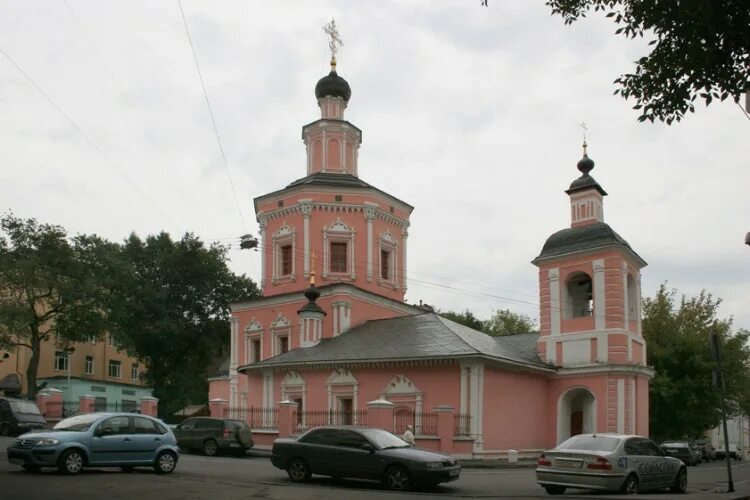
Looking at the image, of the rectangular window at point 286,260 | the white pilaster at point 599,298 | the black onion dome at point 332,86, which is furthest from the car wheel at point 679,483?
the black onion dome at point 332,86

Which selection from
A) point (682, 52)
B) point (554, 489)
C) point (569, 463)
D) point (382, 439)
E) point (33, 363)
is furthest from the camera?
point (33, 363)

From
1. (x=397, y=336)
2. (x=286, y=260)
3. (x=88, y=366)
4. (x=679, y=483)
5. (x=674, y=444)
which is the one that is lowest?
(x=674, y=444)

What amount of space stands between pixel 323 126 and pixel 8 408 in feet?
59.2

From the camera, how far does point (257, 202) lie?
1528 inches

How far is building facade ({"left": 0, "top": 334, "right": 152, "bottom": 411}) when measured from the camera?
5278 cm

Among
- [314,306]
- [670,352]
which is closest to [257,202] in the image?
[314,306]

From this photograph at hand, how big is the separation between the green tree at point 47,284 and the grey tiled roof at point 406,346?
12566mm

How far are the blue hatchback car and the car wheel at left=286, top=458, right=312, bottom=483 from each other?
247 centimetres

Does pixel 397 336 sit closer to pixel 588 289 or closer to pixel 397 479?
pixel 588 289

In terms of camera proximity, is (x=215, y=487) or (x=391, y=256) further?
(x=391, y=256)

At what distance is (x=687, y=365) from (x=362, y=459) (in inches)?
1153

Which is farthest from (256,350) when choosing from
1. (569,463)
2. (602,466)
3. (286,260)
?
(602,466)

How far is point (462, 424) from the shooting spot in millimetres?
27312

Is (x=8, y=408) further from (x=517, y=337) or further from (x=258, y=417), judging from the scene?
(x=517, y=337)
